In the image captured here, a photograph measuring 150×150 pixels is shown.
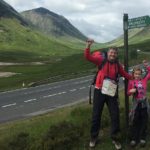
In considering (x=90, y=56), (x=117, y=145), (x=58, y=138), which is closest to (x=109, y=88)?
(x=90, y=56)

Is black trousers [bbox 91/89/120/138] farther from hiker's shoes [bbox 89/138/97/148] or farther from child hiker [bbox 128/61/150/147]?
child hiker [bbox 128/61/150/147]

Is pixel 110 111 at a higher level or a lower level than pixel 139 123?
higher

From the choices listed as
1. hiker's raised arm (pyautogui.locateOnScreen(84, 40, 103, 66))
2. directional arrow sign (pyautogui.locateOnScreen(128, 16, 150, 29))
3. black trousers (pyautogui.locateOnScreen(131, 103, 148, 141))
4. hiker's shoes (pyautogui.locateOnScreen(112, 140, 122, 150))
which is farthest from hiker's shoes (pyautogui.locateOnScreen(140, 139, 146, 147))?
directional arrow sign (pyautogui.locateOnScreen(128, 16, 150, 29))

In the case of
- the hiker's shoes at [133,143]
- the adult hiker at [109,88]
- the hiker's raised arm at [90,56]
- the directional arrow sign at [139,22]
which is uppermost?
the directional arrow sign at [139,22]

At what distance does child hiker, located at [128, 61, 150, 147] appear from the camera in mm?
10180

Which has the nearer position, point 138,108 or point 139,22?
point 138,108

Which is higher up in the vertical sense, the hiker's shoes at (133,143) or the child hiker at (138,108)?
the child hiker at (138,108)

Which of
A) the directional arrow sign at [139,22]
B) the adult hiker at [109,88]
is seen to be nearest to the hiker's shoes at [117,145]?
the adult hiker at [109,88]

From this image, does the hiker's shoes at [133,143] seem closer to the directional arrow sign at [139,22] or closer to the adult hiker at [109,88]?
the adult hiker at [109,88]

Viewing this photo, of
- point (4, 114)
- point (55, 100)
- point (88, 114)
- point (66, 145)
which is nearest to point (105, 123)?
point (88, 114)

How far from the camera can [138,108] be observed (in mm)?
10219

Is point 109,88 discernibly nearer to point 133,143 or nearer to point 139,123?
point 139,123

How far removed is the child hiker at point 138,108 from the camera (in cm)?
1018

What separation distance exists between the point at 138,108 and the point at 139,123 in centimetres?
36
